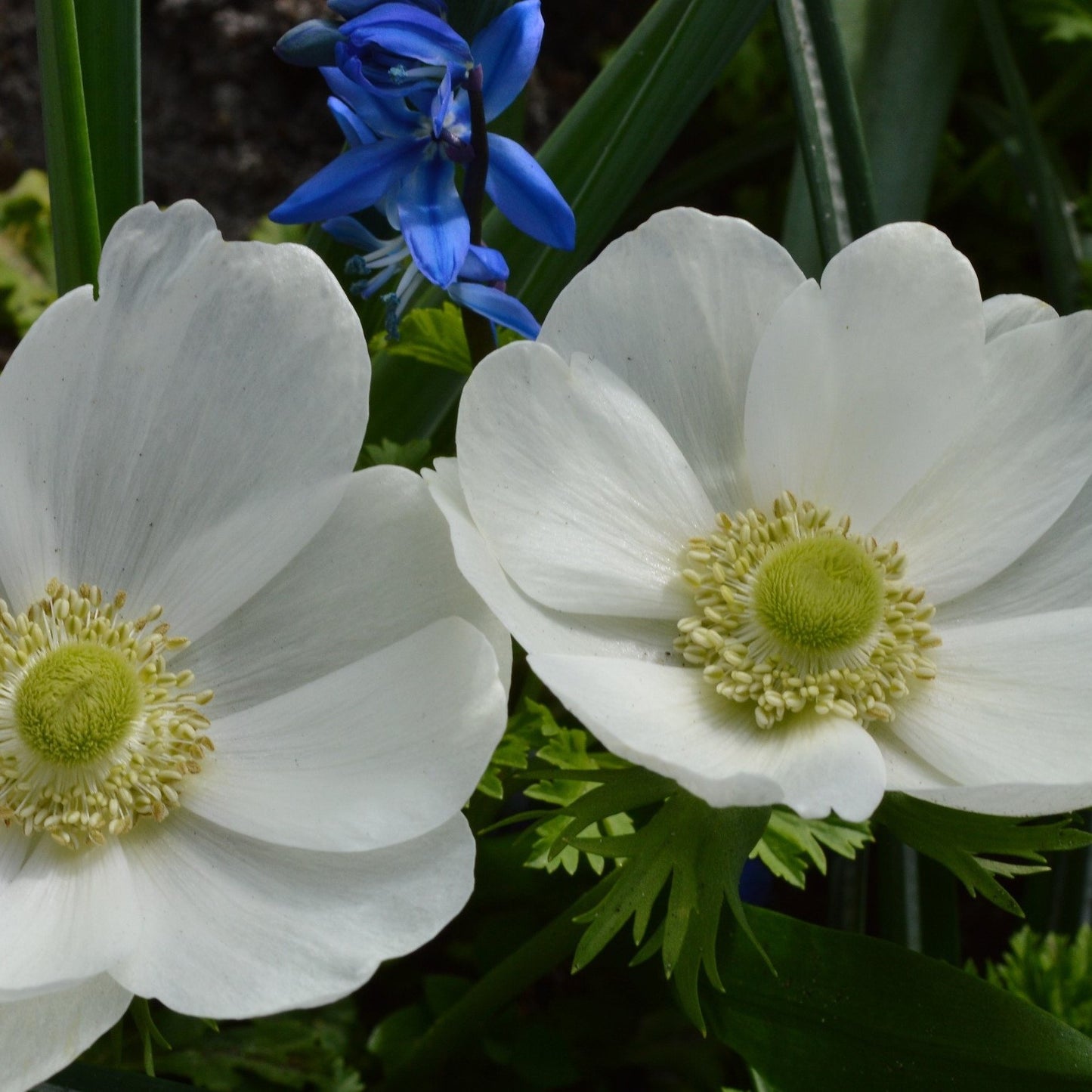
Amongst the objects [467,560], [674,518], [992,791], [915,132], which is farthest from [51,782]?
[915,132]

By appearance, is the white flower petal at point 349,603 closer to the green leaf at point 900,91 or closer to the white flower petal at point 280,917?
the white flower petal at point 280,917

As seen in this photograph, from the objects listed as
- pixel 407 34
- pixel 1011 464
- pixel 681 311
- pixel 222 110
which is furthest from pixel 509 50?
pixel 222 110

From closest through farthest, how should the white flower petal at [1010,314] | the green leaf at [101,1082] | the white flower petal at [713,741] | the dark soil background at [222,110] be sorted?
the white flower petal at [713,741]
the green leaf at [101,1082]
the white flower petal at [1010,314]
the dark soil background at [222,110]

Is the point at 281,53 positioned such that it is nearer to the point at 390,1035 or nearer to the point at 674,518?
the point at 674,518

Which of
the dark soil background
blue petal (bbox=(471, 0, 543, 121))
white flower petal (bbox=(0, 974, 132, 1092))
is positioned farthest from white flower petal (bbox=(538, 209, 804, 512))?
the dark soil background

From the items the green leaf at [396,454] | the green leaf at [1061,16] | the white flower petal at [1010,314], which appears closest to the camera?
the white flower petal at [1010,314]

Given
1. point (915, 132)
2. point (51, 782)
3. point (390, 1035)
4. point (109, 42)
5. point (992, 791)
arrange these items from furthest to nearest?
point (915, 132) < point (390, 1035) < point (109, 42) < point (51, 782) < point (992, 791)

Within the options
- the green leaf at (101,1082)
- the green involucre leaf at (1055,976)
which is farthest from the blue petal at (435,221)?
the green involucre leaf at (1055,976)
